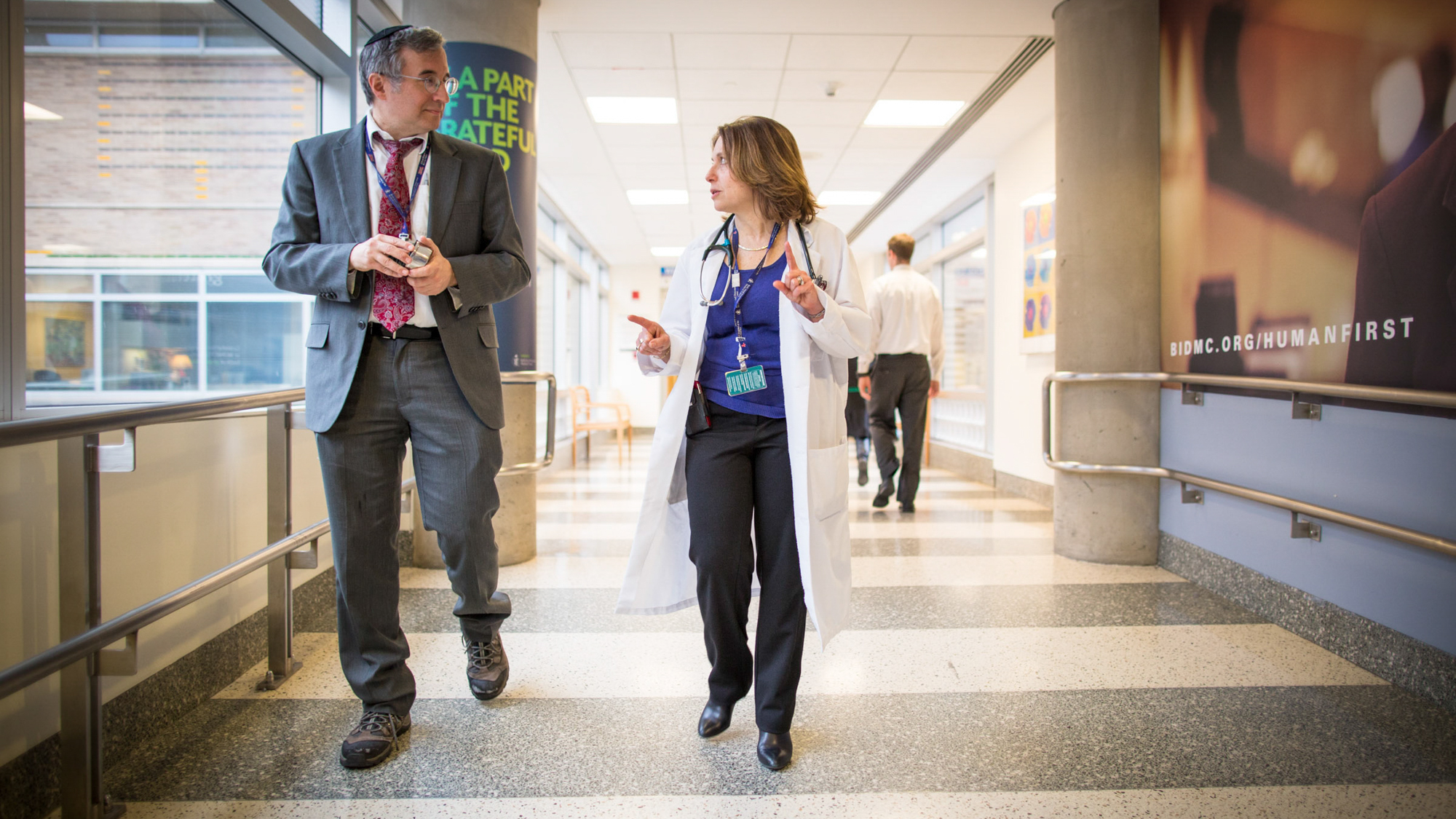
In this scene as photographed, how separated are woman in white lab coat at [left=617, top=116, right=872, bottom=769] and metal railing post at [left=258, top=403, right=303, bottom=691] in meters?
1.20

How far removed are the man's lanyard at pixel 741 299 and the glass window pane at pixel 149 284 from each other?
82.4 inches

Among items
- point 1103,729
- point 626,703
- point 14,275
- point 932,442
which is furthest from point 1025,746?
point 932,442

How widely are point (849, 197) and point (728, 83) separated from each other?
12.3 ft

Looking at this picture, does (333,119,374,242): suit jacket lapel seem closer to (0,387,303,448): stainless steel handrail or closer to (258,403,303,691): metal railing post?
(0,387,303,448): stainless steel handrail

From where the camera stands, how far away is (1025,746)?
1.97m

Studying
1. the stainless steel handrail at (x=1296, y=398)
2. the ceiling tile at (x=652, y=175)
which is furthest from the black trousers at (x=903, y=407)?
the ceiling tile at (x=652, y=175)

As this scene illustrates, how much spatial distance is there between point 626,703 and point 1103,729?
1289 mm

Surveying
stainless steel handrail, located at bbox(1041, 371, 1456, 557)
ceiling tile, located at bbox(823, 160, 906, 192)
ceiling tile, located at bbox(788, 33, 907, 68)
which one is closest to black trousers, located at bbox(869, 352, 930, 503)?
stainless steel handrail, located at bbox(1041, 371, 1456, 557)

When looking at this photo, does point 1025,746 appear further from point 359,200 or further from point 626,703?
point 359,200

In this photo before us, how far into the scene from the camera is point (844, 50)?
478cm

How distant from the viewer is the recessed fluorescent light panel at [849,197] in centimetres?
857

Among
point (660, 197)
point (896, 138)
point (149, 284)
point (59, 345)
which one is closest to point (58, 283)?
point (59, 345)

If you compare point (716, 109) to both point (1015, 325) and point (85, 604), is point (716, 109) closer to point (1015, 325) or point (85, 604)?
point (1015, 325)

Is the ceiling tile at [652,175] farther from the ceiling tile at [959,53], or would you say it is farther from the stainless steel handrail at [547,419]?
the stainless steel handrail at [547,419]
